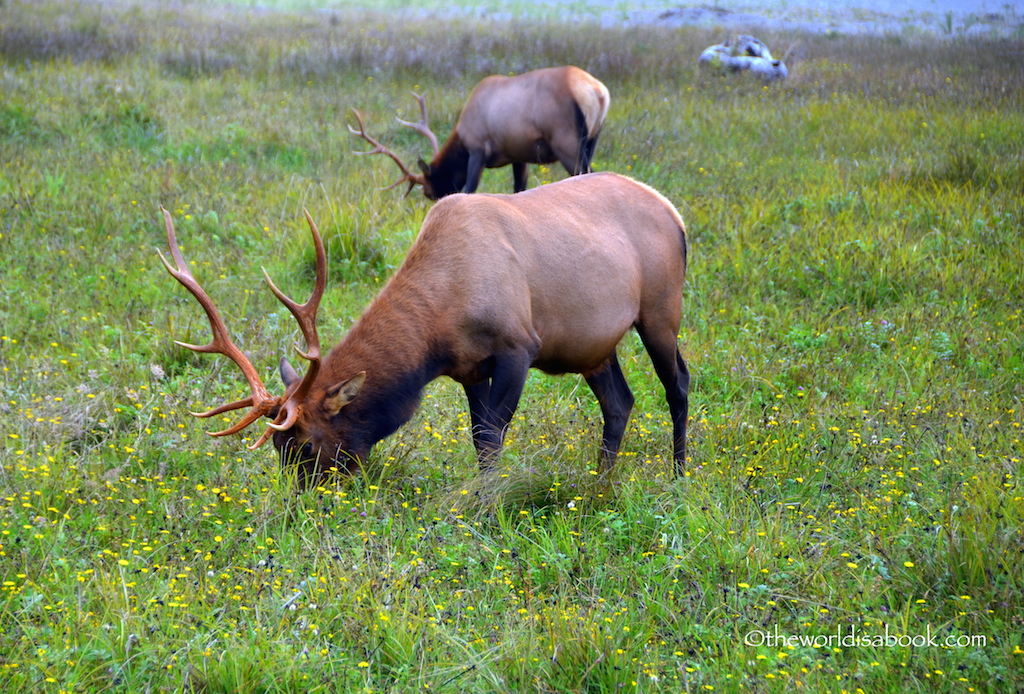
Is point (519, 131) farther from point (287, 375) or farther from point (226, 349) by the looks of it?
point (226, 349)

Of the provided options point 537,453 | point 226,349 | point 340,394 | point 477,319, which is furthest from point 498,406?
point 226,349

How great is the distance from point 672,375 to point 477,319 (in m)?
1.33

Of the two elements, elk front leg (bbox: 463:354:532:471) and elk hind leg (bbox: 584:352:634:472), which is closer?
elk front leg (bbox: 463:354:532:471)

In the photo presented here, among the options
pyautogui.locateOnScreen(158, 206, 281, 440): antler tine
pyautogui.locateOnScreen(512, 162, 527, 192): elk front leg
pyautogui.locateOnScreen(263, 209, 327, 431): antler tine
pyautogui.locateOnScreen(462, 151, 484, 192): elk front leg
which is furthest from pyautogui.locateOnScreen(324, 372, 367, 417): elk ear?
pyautogui.locateOnScreen(512, 162, 527, 192): elk front leg

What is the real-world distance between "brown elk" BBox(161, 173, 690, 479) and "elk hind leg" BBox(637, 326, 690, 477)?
1.7 inches

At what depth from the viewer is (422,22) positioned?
Result: 24.8 meters

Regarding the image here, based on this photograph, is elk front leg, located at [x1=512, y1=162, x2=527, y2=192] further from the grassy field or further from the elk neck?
the elk neck

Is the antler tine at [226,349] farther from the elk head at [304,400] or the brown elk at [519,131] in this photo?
the brown elk at [519,131]

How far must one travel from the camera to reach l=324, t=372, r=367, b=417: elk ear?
410 centimetres

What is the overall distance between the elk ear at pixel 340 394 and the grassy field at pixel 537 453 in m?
0.41

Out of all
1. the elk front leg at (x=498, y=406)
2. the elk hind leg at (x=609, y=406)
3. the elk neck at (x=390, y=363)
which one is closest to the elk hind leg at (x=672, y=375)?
the elk hind leg at (x=609, y=406)

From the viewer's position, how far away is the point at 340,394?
4133mm

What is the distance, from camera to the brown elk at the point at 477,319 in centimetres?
420

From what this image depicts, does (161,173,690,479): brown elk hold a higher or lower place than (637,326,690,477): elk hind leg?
higher
